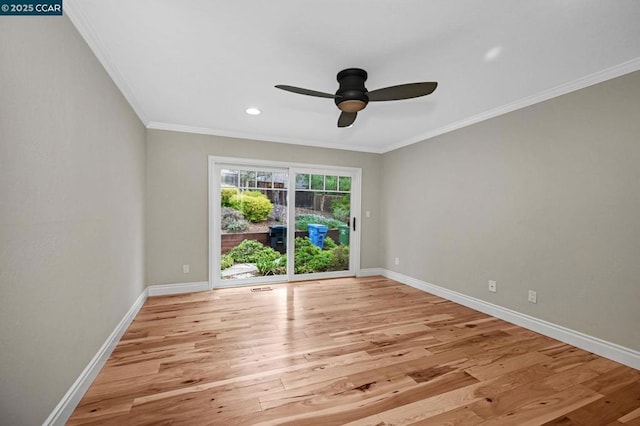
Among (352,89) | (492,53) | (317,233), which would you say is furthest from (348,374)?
(317,233)

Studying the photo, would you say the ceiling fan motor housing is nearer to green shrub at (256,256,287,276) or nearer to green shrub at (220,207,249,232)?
green shrub at (220,207,249,232)

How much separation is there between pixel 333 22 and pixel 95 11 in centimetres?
147

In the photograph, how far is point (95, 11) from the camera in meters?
1.67

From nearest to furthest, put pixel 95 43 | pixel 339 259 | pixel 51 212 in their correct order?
pixel 51 212 → pixel 95 43 → pixel 339 259

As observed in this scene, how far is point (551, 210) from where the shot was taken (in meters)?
2.72

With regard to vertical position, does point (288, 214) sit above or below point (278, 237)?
above

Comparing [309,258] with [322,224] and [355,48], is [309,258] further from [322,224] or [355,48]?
[355,48]

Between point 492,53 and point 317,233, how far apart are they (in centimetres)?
348

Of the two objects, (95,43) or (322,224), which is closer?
(95,43)

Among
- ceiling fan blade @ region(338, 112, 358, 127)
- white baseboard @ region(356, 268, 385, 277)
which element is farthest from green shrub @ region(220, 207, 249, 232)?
ceiling fan blade @ region(338, 112, 358, 127)

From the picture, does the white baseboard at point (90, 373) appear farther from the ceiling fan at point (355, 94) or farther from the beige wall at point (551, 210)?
the beige wall at point (551, 210)

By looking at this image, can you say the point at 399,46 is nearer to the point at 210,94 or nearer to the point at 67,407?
the point at 210,94

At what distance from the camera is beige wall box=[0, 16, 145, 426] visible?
44.9 inches

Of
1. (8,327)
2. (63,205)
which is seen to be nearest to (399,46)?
(63,205)
